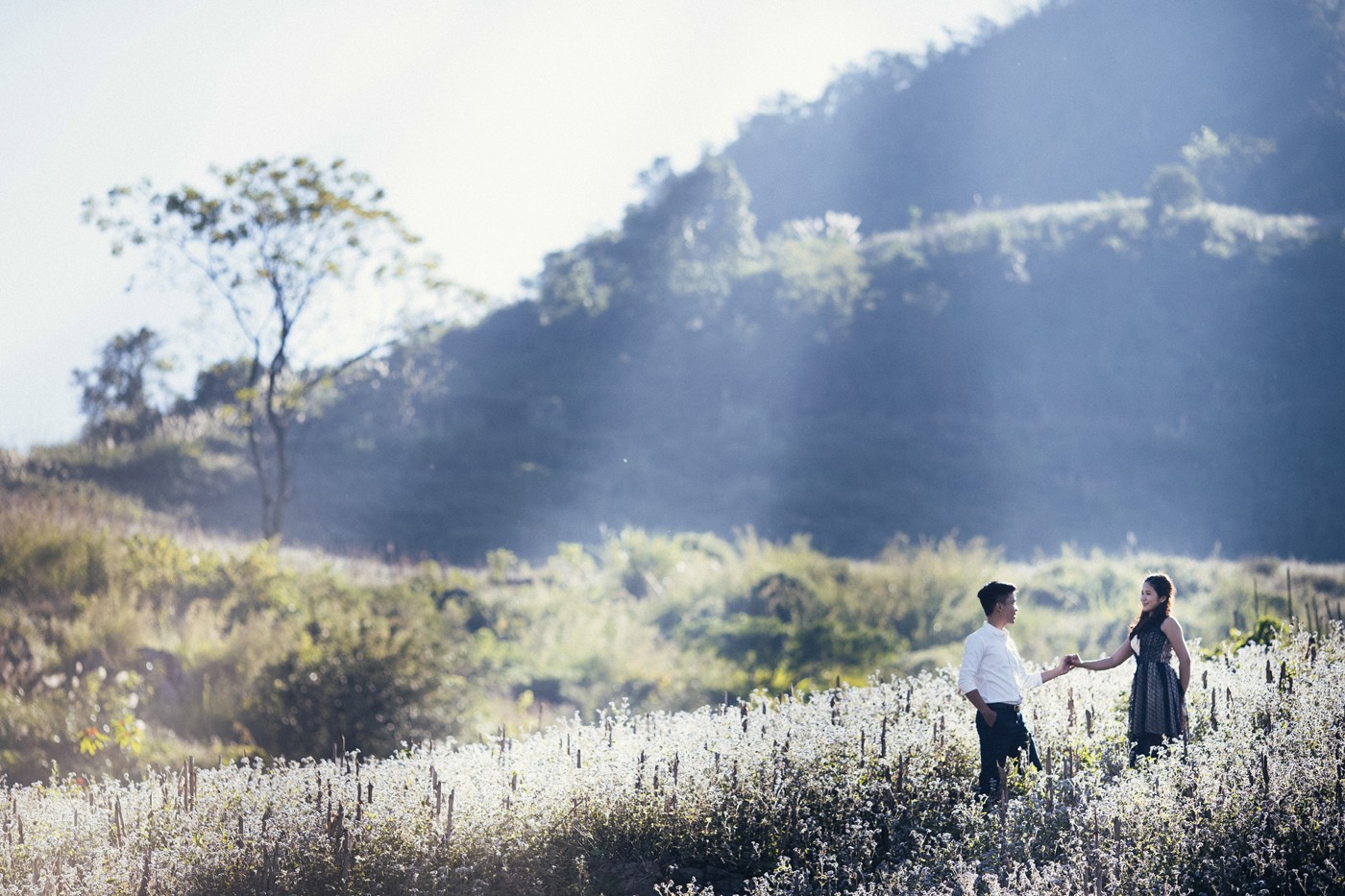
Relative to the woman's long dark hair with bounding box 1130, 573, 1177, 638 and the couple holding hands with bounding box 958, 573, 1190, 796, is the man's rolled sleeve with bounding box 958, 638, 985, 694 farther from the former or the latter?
the woman's long dark hair with bounding box 1130, 573, 1177, 638

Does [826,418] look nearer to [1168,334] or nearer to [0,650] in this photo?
[1168,334]

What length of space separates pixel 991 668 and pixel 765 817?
4.14 feet

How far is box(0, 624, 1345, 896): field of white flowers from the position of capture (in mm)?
4520

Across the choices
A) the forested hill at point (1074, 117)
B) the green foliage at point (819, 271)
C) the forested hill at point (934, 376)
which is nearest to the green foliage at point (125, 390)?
the forested hill at point (934, 376)

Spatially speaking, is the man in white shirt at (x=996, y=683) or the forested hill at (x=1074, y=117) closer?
the man in white shirt at (x=996, y=683)

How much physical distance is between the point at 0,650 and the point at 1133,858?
892 centimetres

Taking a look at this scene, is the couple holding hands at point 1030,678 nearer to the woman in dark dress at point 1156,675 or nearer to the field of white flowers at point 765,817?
the woman in dark dress at point 1156,675

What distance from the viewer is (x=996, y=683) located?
5.04 metres

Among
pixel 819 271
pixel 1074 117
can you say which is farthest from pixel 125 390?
pixel 1074 117

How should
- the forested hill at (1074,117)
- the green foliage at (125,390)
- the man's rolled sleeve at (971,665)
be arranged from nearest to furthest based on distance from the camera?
1. the man's rolled sleeve at (971,665)
2. the green foliage at (125,390)
3. the forested hill at (1074,117)

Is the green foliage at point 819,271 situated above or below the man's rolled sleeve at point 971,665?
above

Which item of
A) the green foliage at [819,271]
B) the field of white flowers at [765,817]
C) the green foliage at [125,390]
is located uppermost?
the green foliage at [819,271]

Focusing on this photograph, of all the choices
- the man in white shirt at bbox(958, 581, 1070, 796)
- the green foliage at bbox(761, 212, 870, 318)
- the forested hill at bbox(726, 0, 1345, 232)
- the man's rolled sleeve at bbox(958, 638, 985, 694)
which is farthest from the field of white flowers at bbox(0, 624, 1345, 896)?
the forested hill at bbox(726, 0, 1345, 232)

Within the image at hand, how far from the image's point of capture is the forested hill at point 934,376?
32.3 meters
